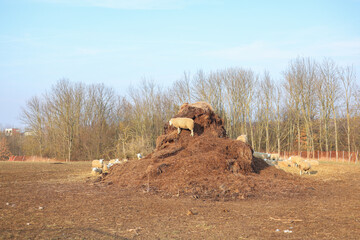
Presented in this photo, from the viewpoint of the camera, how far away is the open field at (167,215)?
24.2 ft

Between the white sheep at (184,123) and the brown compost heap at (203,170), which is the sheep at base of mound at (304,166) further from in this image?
the white sheep at (184,123)

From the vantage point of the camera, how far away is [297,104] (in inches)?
1660

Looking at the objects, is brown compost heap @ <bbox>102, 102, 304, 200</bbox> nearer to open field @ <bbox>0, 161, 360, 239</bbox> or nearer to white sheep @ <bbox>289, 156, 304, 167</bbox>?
open field @ <bbox>0, 161, 360, 239</bbox>

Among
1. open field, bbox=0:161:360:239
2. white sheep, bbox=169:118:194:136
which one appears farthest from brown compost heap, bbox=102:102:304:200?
open field, bbox=0:161:360:239

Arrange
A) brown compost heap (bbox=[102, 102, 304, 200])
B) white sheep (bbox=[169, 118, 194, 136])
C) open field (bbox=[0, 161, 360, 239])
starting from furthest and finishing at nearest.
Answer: white sheep (bbox=[169, 118, 194, 136])
brown compost heap (bbox=[102, 102, 304, 200])
open field (bbox=[0, 161, 360, 239])

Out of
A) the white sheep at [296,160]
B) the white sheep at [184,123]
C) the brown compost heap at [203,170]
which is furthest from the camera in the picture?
the white sheep at [296,160]

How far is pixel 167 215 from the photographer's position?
9.34 m

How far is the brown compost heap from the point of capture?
1295cm

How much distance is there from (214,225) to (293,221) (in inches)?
82.7

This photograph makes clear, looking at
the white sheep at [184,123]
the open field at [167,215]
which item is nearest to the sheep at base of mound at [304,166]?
the open field at [167,215]

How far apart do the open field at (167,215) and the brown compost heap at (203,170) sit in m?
0.87

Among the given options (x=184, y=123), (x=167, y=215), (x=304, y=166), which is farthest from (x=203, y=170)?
(x=304, y=166)

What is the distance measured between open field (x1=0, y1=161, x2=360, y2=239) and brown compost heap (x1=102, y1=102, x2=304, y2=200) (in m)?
0.87

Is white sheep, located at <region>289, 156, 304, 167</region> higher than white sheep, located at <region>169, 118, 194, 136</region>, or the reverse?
white sheep, located at <region>169, 118, 194, 136</region>
